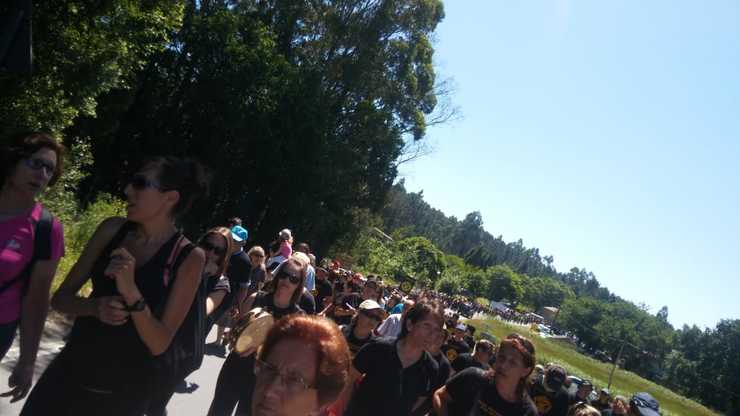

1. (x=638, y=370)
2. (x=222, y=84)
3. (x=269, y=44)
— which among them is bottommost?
(x=638, y=370)

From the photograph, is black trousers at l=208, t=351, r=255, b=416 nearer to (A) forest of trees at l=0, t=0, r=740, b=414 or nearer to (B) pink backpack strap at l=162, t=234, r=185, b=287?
(B) pink backpack strap at l=162, t=234, r=185, b=287

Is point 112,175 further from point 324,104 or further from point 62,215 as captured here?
point 62,215

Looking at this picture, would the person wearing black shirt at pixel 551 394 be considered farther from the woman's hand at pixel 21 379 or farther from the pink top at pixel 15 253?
the pink top at pixel 15 253

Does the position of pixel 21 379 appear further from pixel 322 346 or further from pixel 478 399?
pixel 478 399

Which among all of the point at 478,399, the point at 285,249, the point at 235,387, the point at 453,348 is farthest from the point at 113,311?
the point at 453,348

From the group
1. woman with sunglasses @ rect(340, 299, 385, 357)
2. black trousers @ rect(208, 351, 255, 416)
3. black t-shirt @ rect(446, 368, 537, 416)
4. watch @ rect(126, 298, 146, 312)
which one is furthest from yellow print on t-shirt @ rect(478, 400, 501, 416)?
watch @ rect(126, 298, 146, 312)

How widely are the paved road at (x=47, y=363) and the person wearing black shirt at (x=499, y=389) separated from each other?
273cm

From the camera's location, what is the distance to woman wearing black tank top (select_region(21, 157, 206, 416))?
1.95m

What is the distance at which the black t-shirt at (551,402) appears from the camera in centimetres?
613

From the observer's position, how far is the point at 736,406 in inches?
2933

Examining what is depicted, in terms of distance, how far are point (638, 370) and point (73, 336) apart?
110 m

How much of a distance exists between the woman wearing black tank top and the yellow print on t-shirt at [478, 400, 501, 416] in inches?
94.8

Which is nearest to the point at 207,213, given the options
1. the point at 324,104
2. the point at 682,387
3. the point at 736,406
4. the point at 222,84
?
the point at 222,84

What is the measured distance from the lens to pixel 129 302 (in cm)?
187
